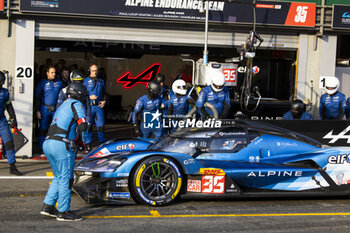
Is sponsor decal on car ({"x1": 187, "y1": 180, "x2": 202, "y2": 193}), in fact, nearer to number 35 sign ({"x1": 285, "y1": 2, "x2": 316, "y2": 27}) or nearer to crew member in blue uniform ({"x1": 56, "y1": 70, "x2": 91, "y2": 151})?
crew member in blue uniform ({"x1": 56, "y1": 70, "x2": 91, "y2": 151})

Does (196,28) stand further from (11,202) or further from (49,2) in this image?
(11,202)

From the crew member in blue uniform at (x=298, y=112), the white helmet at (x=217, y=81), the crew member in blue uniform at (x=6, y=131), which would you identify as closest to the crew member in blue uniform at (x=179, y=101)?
the white helmet at (x=217, y=81)

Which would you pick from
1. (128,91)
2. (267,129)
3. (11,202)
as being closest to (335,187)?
(267,129)

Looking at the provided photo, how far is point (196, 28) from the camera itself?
42.7 feet

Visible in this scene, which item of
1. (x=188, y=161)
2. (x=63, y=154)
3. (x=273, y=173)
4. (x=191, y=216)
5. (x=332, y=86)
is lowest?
(x=191, y=216)

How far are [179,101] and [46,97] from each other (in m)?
3.00

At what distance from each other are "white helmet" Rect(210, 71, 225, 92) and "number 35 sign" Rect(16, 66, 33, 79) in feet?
13.5

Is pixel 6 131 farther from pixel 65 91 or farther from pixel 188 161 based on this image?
pixel 188 161

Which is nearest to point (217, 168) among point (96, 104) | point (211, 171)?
point (211, 171)

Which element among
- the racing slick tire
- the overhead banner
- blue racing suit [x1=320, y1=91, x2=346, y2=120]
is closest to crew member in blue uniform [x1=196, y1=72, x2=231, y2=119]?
blue racing suit [x1=320, y1=91, x2=346, y2=120]

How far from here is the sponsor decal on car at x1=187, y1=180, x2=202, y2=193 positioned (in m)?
7.20

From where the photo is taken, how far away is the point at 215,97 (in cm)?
1130

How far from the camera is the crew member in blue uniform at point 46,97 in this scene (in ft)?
38.9

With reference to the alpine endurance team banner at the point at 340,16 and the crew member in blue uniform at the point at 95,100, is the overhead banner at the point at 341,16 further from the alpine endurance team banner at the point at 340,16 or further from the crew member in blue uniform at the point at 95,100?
the crew member in blue uniform at the point at 95,100
